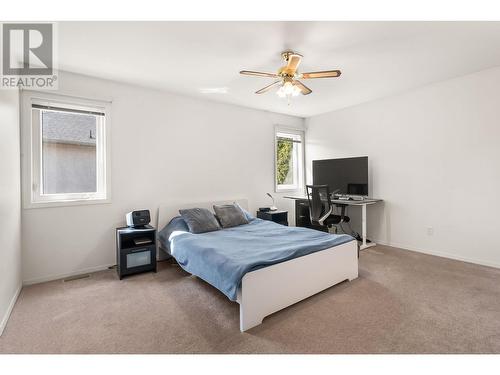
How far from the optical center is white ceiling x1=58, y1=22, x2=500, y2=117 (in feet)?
7.28

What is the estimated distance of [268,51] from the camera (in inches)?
103

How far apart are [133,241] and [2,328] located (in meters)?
1.39

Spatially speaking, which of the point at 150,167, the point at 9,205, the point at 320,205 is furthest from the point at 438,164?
the point at 9,205

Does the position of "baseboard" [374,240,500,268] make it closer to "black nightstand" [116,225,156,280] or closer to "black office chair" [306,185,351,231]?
"black office chair" [306,185,351,231]

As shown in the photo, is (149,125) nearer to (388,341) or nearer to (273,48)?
(273,48)

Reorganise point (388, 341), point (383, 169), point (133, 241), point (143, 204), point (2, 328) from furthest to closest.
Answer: point (383, 169)
point (143, 204)
point (133, 241)
point (2, 328)
point (388, 341)

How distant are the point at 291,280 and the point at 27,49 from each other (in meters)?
3.55

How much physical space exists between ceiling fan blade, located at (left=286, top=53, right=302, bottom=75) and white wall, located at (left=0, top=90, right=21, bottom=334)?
105 inches

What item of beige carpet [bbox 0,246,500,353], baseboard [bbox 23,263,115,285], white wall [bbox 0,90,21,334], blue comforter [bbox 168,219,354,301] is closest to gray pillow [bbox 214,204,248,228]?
blue comforter [bbox 168,219,354,301]

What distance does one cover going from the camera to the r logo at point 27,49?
2.22 m

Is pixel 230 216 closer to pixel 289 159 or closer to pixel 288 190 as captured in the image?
pixel 288 190

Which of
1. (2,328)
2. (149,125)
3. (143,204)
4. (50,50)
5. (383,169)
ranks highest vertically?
(50,50)
